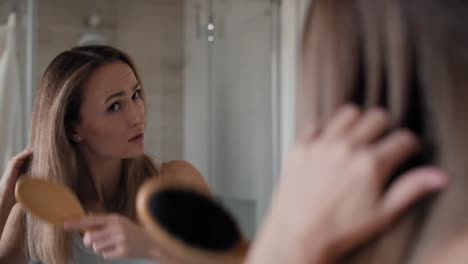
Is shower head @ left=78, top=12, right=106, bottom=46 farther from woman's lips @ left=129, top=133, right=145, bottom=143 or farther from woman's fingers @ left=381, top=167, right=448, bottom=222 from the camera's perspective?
Result: woman's fingers @ left=381, top=167, right=448, bottom=222

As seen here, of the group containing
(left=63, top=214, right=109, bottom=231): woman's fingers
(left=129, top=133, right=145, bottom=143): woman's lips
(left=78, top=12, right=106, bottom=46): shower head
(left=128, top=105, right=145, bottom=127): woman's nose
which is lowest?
(left=63, top=214, right=109, bottom=231): woman's fingers

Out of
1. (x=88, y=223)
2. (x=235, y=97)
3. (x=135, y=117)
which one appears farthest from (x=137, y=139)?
(x=235, y=97)

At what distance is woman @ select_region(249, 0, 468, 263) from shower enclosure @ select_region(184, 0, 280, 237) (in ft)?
4.49

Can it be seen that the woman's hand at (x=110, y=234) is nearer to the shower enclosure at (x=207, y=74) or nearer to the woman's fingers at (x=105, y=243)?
the woman's fingers at (x=105, y=243)

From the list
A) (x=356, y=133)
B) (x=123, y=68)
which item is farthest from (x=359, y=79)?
(x=123, y=68)

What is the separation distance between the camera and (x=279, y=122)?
167cm

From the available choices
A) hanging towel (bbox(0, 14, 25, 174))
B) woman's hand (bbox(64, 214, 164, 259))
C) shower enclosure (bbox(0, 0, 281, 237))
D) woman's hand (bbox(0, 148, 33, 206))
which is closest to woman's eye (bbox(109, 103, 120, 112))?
woman's hand (bbox(0, 148, 33, 206))

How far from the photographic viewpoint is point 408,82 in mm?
266

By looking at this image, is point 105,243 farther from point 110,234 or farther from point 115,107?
point 115,107

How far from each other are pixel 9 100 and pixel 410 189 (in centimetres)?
123

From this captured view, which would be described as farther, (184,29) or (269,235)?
(184,29)

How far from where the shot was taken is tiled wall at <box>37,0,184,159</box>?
1.73m

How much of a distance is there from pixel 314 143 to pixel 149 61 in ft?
5.14

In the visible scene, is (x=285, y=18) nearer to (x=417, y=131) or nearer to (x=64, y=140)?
(x=64, y=140)
